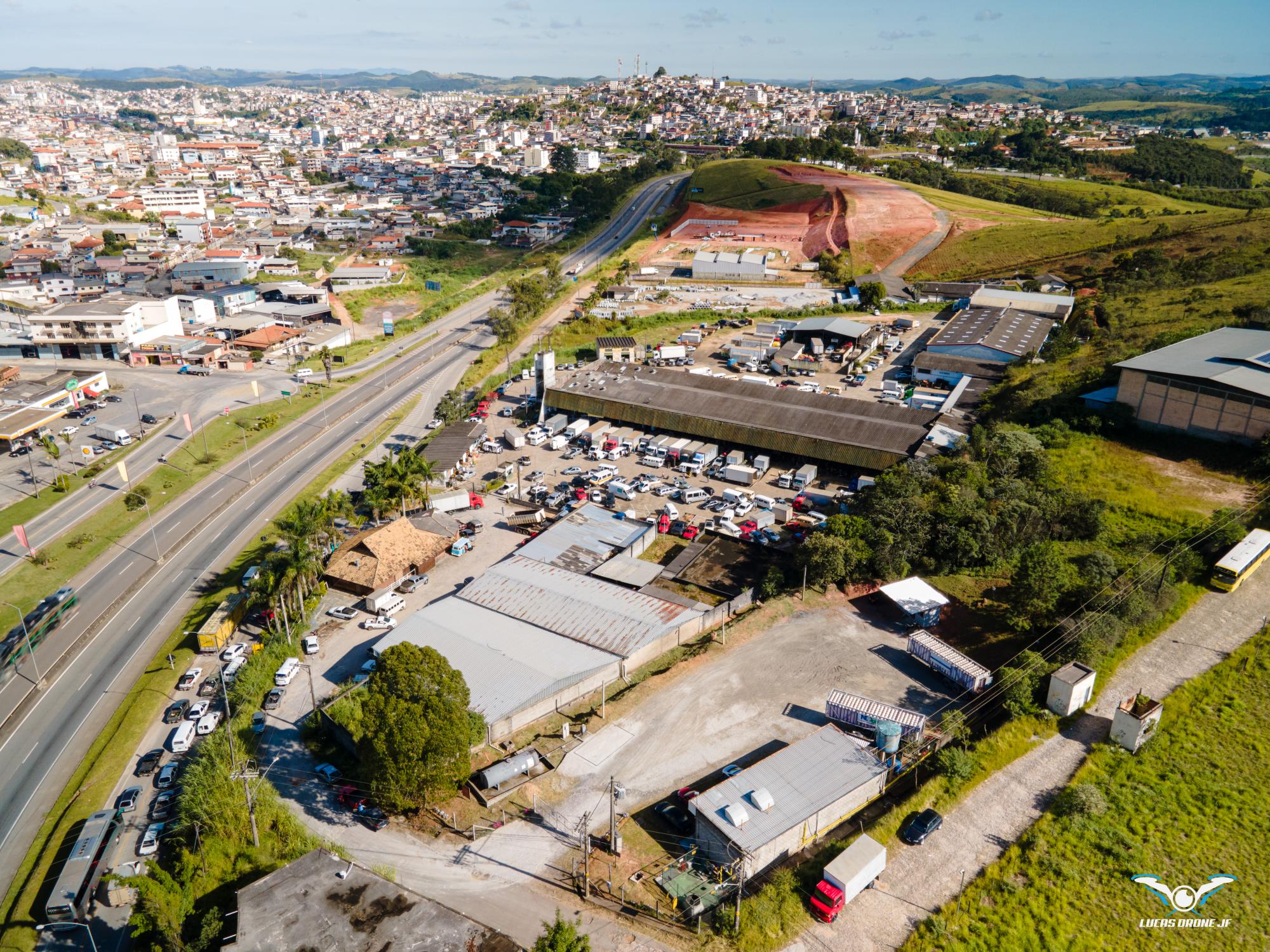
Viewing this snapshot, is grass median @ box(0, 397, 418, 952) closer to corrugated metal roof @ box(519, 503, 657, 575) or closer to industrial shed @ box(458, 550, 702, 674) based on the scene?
industrial shed @ box(458, 550, 702, 674)

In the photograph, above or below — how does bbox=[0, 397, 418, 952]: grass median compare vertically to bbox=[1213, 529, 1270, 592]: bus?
below

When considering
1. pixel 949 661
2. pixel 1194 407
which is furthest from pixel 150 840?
pixel 1194 407

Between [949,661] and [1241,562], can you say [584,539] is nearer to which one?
[949,661]

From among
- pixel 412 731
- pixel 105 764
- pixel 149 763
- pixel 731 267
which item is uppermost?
pixel 731 267

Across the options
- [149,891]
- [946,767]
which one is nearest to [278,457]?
[149,891]

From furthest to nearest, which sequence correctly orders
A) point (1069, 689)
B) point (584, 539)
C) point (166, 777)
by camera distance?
point (584, 539) < point (166, 777) < point (1069, 689)

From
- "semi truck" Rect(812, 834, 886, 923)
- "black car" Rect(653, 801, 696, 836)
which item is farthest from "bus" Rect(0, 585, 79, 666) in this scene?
"semi truck" Rect(812, 834, 886, 923)

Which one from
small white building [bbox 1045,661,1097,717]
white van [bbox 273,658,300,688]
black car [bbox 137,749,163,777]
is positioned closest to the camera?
small white building [bbox 1045,661,1097,717]

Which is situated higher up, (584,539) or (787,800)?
(787,800)
